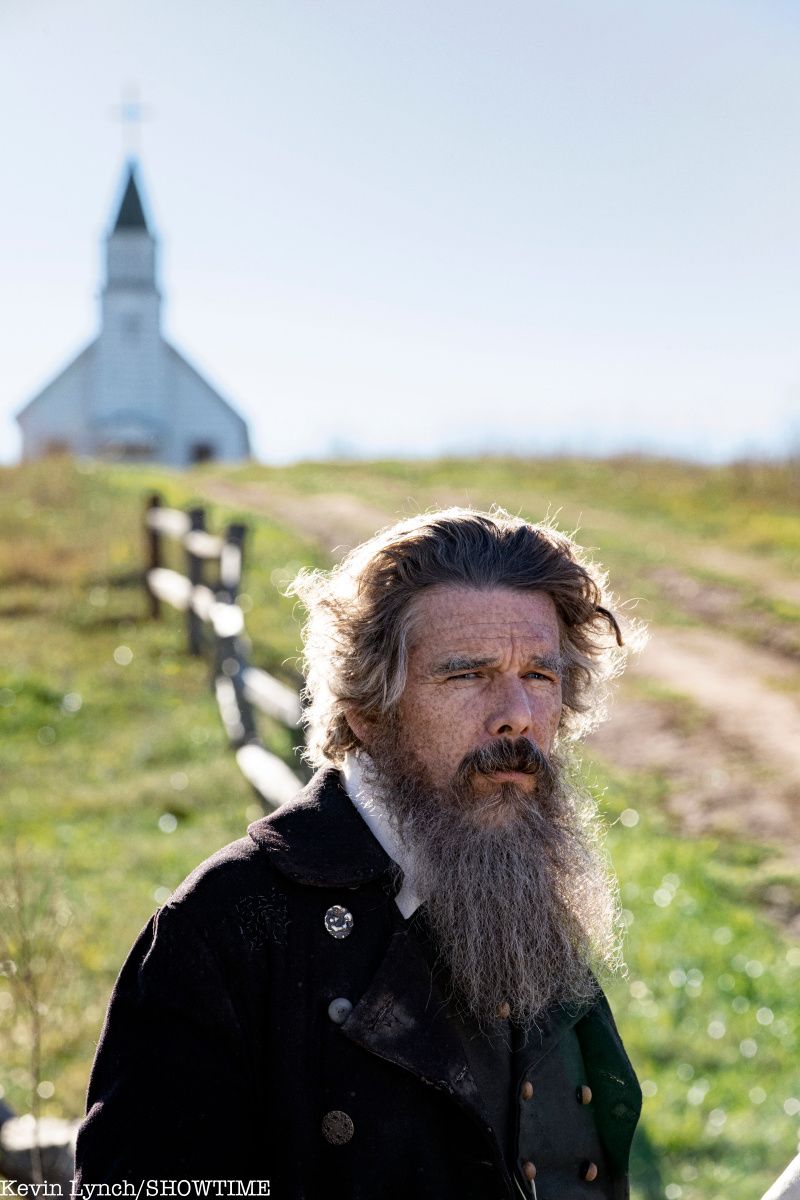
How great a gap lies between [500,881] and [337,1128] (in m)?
0.52

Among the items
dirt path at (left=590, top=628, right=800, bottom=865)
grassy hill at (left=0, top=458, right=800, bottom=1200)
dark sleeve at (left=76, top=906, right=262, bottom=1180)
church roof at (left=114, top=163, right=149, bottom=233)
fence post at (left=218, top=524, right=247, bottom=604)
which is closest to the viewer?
dark sleeve at (left=76, top=906, right=262, bottom=1180)

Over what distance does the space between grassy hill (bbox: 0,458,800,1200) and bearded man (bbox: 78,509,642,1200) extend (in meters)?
1.19

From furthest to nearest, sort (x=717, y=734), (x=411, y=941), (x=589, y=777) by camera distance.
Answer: (x=717, y=734)
(x=589, y=777)
(x=411, y=941)

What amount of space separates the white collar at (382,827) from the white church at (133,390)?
4142cm

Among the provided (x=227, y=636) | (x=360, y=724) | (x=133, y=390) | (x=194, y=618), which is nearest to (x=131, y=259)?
(x=133, y=390)

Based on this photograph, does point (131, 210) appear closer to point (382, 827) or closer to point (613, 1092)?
point (382, 827)

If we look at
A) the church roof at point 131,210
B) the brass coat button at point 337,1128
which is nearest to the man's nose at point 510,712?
the brass coat button at point 337,1128

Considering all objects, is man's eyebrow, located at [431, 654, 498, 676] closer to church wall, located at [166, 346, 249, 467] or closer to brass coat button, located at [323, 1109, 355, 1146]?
brass coat button, located at [323, 1109, 355, 1146]

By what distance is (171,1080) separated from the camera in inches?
76.5

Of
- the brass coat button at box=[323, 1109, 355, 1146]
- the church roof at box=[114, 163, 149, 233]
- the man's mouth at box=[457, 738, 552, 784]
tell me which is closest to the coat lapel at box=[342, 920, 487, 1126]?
the brass coat button at box=[323, 1109, 355, 1146]

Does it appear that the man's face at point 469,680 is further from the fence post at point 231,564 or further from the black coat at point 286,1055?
the fence post at point 231,564

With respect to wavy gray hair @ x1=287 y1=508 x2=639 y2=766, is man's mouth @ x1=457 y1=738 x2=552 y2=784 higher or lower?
lower

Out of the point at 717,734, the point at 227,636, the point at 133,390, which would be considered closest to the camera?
the point at 227,636

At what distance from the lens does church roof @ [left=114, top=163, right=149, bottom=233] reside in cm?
4600
